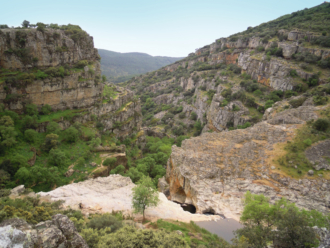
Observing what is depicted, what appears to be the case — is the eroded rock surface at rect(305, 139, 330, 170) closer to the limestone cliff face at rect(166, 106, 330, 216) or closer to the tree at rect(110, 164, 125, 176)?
the limestone cliff face at rect(166, 106, 330, 216)

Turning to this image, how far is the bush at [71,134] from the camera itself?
34.7 meters

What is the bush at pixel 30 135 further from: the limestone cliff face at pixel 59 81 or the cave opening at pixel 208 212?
the cave opening at pixel 208 212

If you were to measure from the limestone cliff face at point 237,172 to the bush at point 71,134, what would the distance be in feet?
63.8

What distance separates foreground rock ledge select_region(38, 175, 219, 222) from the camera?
18812 mm

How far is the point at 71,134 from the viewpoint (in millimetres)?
34656

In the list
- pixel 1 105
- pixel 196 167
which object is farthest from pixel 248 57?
pixel 1 105

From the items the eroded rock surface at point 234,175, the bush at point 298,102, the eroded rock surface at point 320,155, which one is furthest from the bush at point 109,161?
the bush at point 298,102

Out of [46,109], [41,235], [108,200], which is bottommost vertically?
[108,200]

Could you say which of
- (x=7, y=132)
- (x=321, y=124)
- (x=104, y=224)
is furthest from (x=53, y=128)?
(x=321, y=124)

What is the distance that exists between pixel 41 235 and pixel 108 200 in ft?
40.2

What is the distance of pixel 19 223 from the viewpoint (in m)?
10.1

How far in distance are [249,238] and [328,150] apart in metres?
16.6

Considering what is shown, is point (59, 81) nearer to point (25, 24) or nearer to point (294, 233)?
point (25, 24)

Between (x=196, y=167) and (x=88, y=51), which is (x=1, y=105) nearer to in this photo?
(x=88, y=51)
